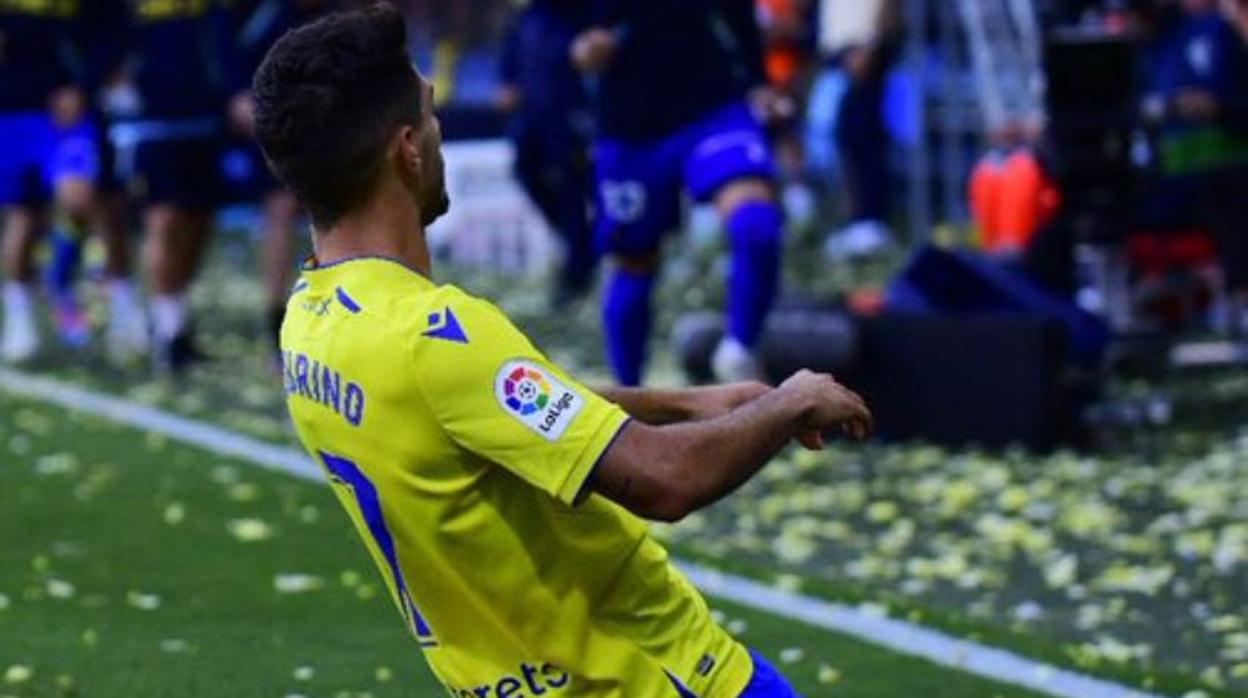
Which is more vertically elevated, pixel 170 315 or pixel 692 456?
pixel 692 456

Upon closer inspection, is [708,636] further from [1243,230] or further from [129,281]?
[129,281]

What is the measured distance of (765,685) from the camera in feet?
13.9

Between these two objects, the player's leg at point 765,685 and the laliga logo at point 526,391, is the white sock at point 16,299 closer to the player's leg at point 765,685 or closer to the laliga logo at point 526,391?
the player's leg at point 765,685

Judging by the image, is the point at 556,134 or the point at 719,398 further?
the point at 556,134

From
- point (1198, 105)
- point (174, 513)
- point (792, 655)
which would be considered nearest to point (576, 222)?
point (1198, 105)

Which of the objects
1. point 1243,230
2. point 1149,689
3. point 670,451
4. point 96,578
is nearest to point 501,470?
point 670,451

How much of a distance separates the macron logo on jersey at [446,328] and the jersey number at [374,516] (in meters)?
0.28

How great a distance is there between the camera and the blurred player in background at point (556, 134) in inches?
624

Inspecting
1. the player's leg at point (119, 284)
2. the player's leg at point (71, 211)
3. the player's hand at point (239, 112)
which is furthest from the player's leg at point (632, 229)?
the player's leg at point (119, 284)

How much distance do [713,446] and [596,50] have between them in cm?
684

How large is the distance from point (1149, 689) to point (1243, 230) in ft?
23.3

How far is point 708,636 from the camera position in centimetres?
423

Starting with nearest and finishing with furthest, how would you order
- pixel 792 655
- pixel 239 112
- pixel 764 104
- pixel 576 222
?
1. pixel 792 655
2. pixel 764 104
3. pixel 239 112
4. pixel 576 222

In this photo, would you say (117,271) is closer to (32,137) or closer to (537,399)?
(32,137)
